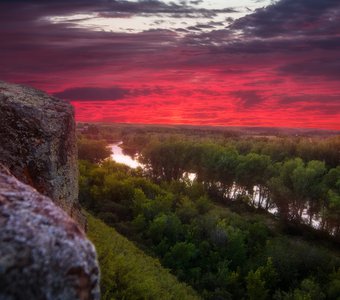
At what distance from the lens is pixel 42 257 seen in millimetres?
2873

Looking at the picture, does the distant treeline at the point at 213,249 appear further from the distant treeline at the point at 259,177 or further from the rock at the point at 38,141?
the rock at the point at 38,141

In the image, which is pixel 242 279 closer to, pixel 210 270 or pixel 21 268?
pixel 210 270

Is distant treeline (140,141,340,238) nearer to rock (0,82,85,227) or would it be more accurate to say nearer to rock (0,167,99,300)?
rock (0,82,85,227)

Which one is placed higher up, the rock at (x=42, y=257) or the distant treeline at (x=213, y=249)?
the rock at (x=42, y=257)

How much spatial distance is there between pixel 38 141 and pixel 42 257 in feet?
16.0

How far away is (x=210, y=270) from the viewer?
38.4 meters

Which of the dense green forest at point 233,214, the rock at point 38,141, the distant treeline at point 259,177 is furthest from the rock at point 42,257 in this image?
the distant treeline at point 259,177

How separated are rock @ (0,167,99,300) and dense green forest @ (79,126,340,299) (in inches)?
1177

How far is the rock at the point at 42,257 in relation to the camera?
284 centimetres

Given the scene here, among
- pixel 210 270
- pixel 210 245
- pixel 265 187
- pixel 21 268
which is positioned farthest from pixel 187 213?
pixel 21 268

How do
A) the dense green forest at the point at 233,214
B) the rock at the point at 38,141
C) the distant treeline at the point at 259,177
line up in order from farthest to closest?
the distant treeline at the point at 259,177
the dense green forest at the point at 233,214
the rock at the point at 38,141

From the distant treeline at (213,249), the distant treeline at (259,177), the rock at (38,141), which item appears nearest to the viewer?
the rock at (38,141)

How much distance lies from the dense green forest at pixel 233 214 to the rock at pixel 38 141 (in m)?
25.3

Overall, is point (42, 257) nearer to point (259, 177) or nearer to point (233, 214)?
point (233, 214)
